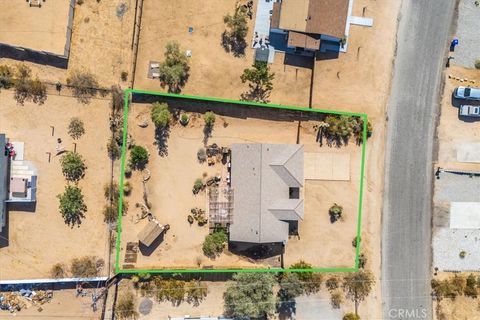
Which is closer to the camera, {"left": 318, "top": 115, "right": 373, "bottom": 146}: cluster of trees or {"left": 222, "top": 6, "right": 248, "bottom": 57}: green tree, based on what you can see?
{"left": 222, "top": 6, "right": 248, "bottom": 57}: green tree

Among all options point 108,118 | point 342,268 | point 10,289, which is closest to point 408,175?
point 342,268

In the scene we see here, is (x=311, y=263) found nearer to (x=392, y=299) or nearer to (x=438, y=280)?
(x=392, y=299)

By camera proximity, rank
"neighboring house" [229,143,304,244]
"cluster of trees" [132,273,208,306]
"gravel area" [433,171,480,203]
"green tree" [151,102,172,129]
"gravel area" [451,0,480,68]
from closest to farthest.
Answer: "neighboring house" [229,143,304,244] < "green tree" [151,102,172,129] < "cluster of trees" [132,273,208,306] < "gravel area" [451,0,480,68] < "gravel area" [433,171,480,203]

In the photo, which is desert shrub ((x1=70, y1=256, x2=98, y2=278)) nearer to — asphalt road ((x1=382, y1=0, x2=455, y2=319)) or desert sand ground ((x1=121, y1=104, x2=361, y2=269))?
desert sand ground ((x1=121, y1=104, x2=361, y2=269))

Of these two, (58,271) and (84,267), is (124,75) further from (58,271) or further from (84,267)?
(58,271)

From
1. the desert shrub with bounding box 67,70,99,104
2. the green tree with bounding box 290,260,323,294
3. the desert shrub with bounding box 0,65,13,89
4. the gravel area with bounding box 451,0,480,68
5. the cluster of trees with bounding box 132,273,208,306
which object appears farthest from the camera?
the gravel area with bounding box 451,0,480,68

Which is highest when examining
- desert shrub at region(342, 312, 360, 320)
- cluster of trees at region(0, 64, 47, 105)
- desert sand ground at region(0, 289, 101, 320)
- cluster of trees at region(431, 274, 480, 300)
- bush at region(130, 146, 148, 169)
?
cluster of trees at region(0, 64, 47, 105)

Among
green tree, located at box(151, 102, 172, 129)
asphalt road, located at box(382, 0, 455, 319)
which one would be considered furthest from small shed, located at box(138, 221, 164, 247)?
asphalt road, located at box(382, 0, 455, 319)
